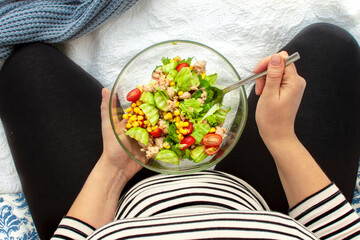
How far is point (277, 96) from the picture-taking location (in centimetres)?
71

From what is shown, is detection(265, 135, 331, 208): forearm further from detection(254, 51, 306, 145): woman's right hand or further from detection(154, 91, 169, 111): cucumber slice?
detection(154, 91, 169, 111): cucumber slice

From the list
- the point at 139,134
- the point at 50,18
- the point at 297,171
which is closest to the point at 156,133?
the point at 139,134

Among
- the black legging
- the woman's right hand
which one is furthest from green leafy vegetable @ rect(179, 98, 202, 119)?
the black legging

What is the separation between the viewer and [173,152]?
74cm

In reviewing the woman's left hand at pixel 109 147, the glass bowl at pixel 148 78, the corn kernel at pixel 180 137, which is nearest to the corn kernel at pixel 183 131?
the corn kernel at pixel 180 137

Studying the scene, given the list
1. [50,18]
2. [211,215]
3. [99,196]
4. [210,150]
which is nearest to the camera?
[211,215]

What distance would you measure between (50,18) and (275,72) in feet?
2.42

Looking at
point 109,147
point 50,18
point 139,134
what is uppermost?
point 50,18

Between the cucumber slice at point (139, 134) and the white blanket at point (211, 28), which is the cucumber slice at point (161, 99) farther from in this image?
the white blanket at point (211, 28)

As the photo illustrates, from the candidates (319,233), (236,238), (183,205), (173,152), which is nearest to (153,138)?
(173,152)

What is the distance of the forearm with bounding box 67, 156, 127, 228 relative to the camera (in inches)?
32.7

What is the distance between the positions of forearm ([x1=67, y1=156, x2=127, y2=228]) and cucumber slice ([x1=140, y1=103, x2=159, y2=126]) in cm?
25

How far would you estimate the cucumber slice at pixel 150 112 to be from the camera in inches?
28.6

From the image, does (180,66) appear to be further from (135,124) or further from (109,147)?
(109,147)
